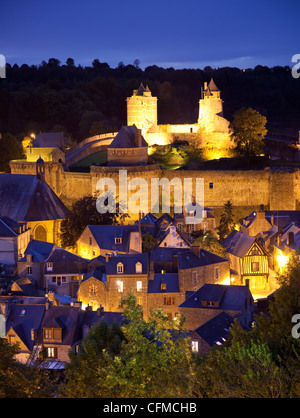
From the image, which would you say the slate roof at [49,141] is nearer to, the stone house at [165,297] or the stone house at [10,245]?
the stone house at [10,245]

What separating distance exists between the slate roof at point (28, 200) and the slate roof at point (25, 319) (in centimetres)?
1414

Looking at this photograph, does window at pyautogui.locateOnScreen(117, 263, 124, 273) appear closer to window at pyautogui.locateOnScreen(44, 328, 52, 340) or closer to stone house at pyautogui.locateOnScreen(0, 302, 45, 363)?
stone house at pyautogui.locateOnScreen(0, 302, 45, 363)

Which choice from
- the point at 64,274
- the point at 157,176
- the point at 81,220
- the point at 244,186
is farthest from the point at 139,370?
the point at 244,186

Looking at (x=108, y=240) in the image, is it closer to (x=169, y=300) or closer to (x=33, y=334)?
(x=169, y=300)

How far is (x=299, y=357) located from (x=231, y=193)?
28.9m

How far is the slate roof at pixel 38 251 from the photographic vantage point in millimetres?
33156

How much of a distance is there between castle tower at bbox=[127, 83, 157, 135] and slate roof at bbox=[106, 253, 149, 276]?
23.7 meters

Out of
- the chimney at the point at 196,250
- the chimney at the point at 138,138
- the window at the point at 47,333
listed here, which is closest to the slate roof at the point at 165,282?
the chimney at the point at 196,250

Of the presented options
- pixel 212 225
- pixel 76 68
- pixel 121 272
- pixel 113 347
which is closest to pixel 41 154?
pixel 212 225

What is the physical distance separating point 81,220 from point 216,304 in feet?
43.4

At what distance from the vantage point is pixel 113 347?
18812 mm

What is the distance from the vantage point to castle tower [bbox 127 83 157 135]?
52406 mm

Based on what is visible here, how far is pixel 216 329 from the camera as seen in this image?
24391 mm

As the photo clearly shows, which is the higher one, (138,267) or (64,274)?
(138,267)
